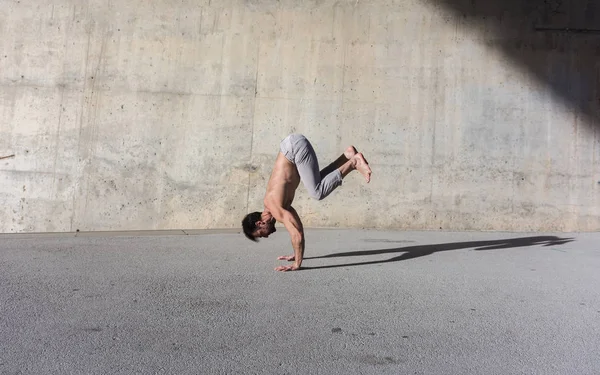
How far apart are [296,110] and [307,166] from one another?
3044 mm

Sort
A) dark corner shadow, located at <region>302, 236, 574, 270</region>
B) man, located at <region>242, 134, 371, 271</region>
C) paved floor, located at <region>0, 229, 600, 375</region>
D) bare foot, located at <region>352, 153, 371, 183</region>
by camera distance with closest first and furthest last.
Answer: paved floor, located at <region>0, 229, 600, 375</region> → bare foot, located at <region>352, 153, 371, 183</region> → man, located at <region>242, 134, 371, 271</region> → dark corner shadow, located at <region>302, 236, 574, 270</region>

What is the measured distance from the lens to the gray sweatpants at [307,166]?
558cm

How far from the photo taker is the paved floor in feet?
9.64

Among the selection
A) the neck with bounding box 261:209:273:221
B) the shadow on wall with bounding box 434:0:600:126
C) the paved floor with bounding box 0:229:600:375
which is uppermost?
the shadow on wall with bounding box 434:0:600:126

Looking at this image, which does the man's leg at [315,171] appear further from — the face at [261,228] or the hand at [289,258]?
the hand at [289,258]

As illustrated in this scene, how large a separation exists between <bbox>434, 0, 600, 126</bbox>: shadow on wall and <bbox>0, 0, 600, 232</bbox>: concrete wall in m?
0.03

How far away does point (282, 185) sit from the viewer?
5609 millimetres

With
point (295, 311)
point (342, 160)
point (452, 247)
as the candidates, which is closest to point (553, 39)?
point (452, 247)

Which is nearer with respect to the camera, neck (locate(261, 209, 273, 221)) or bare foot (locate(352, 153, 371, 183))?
bare foot (locate(352, 153, 371, 183))

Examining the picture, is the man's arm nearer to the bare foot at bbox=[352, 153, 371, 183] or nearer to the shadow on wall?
the bare foot at bbox=[352, 153, 371, 183]

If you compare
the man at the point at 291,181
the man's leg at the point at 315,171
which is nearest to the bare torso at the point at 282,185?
the man at the point at 291,181

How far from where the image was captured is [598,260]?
623 cm

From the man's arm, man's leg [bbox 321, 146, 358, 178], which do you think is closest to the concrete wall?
man's leg [bbox 321, 146, 358, 178]

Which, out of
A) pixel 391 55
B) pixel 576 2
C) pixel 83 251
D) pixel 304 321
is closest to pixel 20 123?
pixel 83 251
